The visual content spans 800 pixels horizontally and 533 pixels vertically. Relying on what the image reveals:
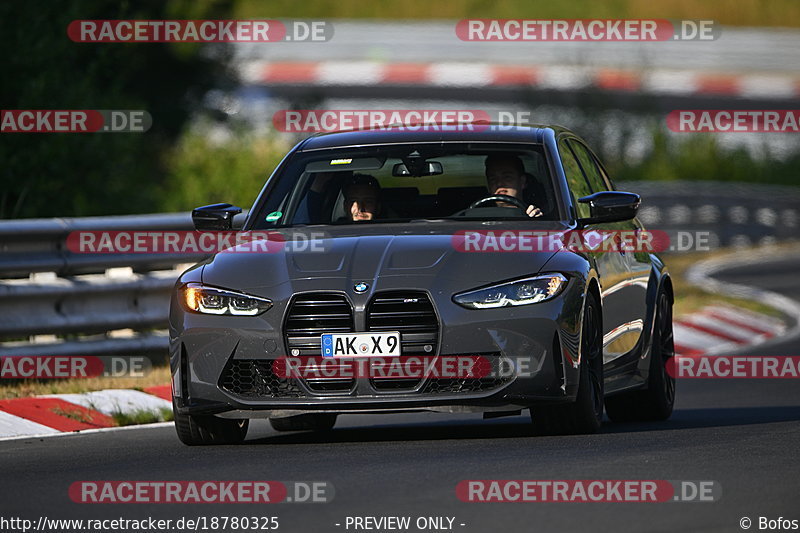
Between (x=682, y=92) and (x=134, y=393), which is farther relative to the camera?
(x=682, y=92)

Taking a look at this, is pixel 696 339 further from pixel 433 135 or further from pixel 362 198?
pixel 362 198

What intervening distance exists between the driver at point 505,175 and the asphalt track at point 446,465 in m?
1.28

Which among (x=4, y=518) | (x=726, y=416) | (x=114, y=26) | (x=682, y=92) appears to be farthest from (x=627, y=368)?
(x=682, y=92)

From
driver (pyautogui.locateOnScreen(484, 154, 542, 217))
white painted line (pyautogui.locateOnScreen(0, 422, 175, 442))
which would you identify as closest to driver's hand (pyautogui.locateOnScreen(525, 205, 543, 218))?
driver (pyautogui.locateOnScreen(484, 154, 542, 217))

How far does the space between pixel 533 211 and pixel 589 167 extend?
150 centimetres

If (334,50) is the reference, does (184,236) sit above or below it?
below

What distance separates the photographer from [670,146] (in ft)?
127

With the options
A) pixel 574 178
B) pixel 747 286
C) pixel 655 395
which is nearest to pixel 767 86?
pixel 747 286

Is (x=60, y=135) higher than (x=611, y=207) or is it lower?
higher

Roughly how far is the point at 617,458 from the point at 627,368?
234 centimetres

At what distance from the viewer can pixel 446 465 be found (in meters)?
8.09

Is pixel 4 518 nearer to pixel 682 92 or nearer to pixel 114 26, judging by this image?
pixel 114 26

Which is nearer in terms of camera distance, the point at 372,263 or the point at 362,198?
the point at 372,263

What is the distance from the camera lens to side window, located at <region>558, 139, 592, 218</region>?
10.3 metres
